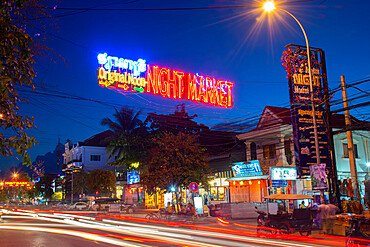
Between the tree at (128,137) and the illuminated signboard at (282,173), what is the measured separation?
1993 centimetres

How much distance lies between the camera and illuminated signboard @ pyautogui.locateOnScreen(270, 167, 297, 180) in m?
27.8

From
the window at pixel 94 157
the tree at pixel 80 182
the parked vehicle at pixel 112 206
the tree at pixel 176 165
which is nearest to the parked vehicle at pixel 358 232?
the tree at pixel 176 165

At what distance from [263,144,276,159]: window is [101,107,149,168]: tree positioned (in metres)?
16.3

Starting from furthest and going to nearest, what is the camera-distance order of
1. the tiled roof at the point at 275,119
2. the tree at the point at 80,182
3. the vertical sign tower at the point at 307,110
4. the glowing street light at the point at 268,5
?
the tree at the point at 80,182 → the tiled roof at the point at 275,119 → the vertical sign tower at the point at 307,110 → the glowing street light at the point at 268,5

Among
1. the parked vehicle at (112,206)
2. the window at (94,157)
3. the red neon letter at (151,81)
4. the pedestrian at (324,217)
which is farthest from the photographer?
the window at (94,157)

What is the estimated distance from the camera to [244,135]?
3431 cm

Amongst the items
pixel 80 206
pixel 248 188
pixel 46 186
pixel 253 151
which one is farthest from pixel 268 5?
pixel 46 186

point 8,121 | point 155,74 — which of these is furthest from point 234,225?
point 8,121

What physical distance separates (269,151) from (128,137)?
1867 cm

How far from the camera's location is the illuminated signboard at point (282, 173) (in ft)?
91.2

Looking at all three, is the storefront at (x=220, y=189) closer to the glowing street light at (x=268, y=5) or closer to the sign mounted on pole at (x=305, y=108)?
the sign mounted on pole at (x=305, y=108)

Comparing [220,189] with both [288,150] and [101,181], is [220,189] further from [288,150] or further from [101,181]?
[101,181]

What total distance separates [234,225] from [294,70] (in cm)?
1099

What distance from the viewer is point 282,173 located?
28750mm
